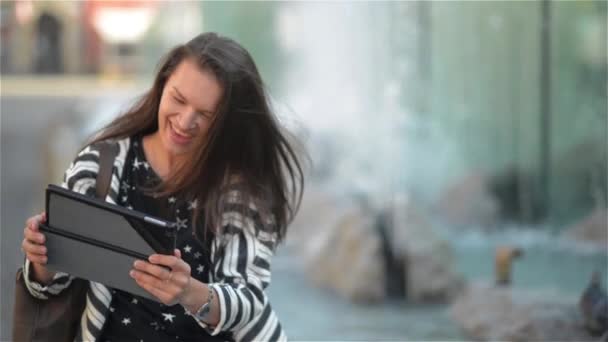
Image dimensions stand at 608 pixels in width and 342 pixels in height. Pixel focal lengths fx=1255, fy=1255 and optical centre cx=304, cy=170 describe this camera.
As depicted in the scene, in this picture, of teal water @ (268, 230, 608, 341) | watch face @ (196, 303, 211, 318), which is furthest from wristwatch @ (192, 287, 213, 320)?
teal water @ (268, 230, 608, 341)

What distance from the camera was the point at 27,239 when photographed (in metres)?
2.46

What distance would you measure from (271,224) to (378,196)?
3.96m

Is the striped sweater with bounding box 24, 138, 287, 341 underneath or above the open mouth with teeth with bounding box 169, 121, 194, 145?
underneath

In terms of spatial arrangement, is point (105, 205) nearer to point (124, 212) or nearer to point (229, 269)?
point (124, 212)

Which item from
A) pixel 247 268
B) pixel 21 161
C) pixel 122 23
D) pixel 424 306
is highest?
pixel 247 268

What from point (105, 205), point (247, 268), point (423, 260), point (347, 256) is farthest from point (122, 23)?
point (105, 205)

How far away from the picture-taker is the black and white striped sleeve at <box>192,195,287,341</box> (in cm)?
257

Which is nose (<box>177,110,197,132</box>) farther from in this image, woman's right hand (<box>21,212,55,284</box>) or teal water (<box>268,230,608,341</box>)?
teal water (<box>268,230,608,341</box>)

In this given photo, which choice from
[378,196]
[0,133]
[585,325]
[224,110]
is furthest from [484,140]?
[224,110]

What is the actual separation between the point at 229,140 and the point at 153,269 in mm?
522

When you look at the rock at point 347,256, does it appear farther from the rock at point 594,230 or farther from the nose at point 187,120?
the nose at point 187,120

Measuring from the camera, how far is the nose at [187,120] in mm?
2656

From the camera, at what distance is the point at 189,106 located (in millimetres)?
2662

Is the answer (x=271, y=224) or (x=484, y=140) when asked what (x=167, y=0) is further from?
(x=271, y=224)
